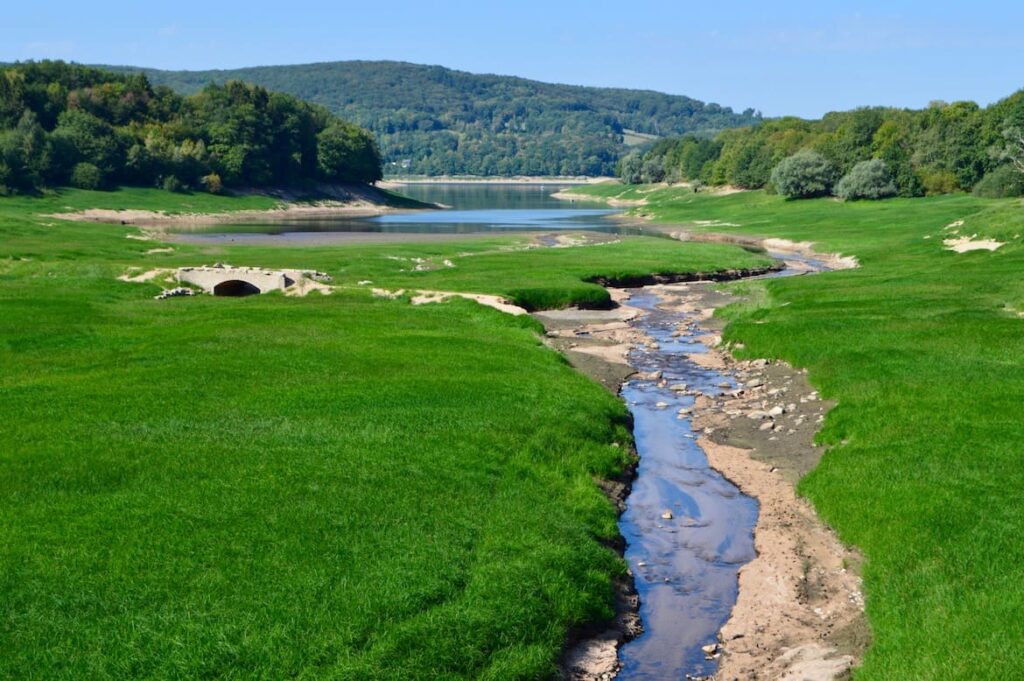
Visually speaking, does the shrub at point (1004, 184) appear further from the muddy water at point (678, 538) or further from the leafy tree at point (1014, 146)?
the muddy water at point (678, 538)

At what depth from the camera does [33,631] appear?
16328 mm

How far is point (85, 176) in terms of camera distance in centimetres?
17275

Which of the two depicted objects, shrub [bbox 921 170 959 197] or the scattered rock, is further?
shrub [bbox 921 170 959 197]

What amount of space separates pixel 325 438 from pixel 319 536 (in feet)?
23.9

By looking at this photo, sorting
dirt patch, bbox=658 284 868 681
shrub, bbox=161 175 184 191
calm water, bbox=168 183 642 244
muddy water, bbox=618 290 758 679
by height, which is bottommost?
muddy water, bbox=618 290 758 679

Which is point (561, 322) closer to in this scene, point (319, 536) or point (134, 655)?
point (319, 536)

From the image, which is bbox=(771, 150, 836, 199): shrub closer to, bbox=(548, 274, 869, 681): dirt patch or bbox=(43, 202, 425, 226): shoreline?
bbox=(43, 202, 425, 226): shoreline

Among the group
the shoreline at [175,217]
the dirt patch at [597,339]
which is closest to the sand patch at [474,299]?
the dirt patch at [597,339]

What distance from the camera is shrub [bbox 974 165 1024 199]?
433 feet

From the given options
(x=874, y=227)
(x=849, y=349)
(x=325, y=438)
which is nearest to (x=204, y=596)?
(x=325, y=438)

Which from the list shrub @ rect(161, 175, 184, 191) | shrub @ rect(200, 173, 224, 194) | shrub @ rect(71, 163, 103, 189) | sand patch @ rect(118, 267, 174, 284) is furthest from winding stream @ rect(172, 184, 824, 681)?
shrub @ rect(200, 173, 224, 194)

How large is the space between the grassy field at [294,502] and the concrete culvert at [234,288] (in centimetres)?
2291

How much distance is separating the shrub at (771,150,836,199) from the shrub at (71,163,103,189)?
120844 mm

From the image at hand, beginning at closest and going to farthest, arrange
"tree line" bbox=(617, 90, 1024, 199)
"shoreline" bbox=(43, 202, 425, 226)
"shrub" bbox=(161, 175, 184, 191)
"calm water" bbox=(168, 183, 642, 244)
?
1. "calm water" bbox=(168, 183, 642, 244)
2. "tree line" bbox=(617, 90, 1024, 199)
3. "shoreline" bbox=(43, 202, 425, 226)
4. "shrub" bbox=(161, 175, 184, 191)
